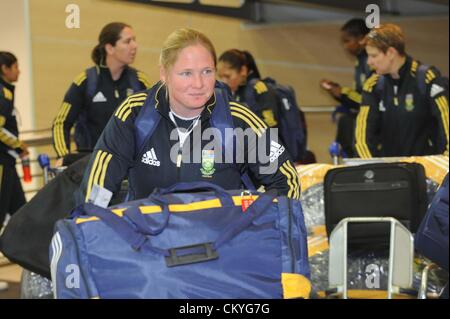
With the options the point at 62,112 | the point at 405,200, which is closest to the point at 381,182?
the point at 405,200

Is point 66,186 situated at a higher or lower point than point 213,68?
lower

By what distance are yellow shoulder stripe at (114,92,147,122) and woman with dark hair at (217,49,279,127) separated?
3.90 meters

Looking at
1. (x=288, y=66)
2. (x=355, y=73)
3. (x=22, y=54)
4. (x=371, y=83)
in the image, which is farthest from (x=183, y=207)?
(x=288, y=66)

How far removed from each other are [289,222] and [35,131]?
6.11 m

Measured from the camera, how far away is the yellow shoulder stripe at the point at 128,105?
9.77 feet

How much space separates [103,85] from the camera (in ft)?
19.1

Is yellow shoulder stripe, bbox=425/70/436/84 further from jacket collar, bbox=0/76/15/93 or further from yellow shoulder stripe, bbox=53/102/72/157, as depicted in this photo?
jacket collar, bbox=0/76/15/93

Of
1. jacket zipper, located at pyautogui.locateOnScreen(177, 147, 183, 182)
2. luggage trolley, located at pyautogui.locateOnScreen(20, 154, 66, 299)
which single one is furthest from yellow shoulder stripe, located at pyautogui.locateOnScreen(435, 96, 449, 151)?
jacket zipper, located at pyautogui.locateOnScreen(177, 147, 183, 182)

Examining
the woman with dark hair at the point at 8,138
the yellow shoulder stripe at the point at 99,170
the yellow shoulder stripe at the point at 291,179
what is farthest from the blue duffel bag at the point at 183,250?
the woman with dark hair at the point at 8,138

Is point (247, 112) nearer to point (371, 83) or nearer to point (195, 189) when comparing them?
point (195, 189)

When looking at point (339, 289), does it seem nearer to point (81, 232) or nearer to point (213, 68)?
point (213, 68)

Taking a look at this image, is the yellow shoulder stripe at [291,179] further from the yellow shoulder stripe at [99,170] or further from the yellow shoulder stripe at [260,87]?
the yellow shoulder stripe at [260,87]

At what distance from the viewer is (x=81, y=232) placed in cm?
253

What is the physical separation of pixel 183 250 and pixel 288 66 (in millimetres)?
8314
